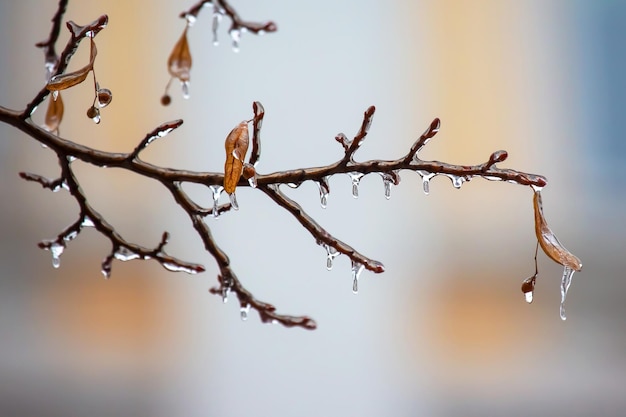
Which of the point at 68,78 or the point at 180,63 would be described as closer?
the point at 68,78

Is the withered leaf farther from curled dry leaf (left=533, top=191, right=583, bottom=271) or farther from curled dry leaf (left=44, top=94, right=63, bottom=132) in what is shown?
curled dry leaf (left=533, top=191, right=583, bottom=271)

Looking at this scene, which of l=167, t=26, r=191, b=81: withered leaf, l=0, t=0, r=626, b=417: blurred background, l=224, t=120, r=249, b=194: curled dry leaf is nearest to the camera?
l=224, t=120, r=249, b=194: curled dry leaf

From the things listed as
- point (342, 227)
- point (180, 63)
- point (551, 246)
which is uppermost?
point (342, 227)

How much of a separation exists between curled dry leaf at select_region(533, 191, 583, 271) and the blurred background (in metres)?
1.49

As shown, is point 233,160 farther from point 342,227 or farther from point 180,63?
point 342,227

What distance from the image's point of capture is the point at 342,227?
1.81 m

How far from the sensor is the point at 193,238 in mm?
1827

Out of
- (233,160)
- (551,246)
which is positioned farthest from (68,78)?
(551,246)

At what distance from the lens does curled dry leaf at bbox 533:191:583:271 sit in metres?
0.30

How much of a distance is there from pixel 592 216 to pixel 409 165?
67.6 inches

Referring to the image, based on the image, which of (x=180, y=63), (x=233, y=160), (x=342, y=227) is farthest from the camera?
(x=342, y=227)

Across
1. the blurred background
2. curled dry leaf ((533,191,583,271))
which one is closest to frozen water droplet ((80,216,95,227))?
curled dry leaf ((533,191,583,271))

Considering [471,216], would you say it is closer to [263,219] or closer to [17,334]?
[263,219]

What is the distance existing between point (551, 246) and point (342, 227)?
1514 millimetres
